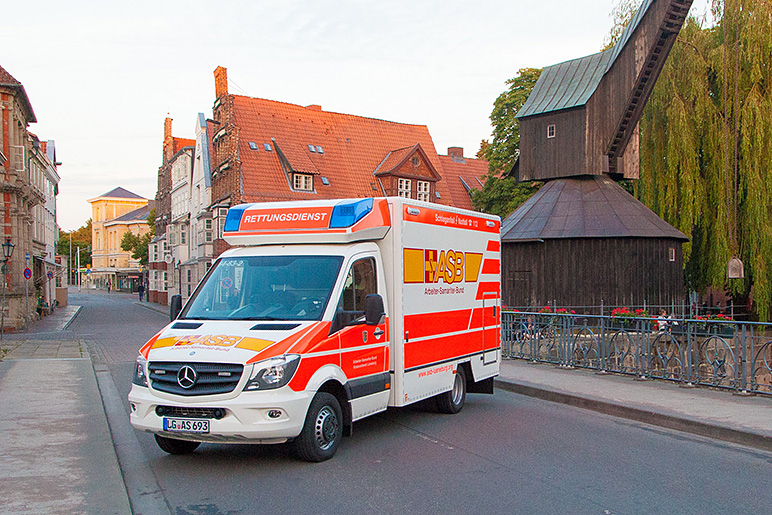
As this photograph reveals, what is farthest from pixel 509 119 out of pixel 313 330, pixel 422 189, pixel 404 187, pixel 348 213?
pixel 313 330

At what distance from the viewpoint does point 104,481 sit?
22.5ft

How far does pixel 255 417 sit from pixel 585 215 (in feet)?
78.5

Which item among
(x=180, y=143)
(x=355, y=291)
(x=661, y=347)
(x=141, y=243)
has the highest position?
(x=180, y=143)

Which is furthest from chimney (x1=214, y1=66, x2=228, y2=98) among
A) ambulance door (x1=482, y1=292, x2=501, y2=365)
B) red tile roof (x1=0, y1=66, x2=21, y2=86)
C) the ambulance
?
the ambulance

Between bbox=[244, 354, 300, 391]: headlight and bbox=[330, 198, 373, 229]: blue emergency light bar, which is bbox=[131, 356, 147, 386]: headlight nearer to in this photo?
bbox=[244, 354, 300, 391]: headlight

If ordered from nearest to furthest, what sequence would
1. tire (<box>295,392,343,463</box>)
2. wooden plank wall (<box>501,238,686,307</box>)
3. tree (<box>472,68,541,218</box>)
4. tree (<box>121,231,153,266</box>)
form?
tire (<box>295,392,343,463</box>) < wooden plank wall (<box>501,238,686,307</box>) < tree (<box>472,68,541,218</box>) < tree (<box>121,231,153,266</box>)

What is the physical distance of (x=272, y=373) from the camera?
704 cm

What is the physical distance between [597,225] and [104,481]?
2430 cm

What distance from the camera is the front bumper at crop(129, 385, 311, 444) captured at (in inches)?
274

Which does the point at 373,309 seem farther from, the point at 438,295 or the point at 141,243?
the point at 141,243

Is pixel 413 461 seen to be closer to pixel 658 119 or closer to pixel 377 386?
pixel 377 386

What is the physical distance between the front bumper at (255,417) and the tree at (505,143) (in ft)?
106

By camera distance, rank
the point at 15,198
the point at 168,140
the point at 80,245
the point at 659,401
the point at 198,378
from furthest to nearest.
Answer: the point at 80,245, the point at 168,140, the point at 15,198, the point at 659,401, the point at 198,378

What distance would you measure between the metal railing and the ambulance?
4.09m
